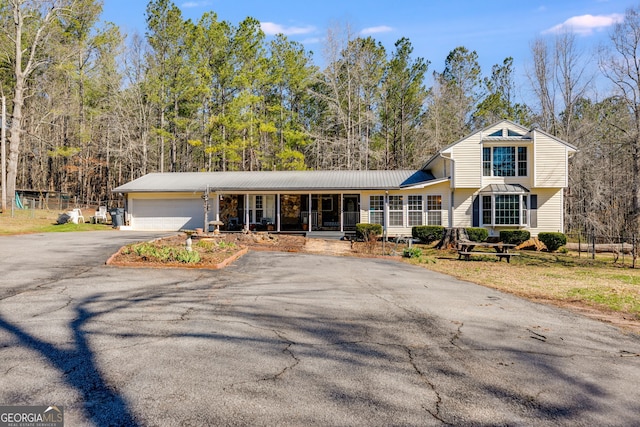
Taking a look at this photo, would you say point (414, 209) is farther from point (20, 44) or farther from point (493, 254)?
point (20, 44)

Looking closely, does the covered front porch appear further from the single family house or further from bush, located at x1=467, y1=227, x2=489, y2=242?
bush, located at x1=467, y1=227, x2=489, y2=242

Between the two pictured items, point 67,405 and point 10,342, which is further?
Result: point 10,342

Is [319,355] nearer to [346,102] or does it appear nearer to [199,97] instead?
[346,102]

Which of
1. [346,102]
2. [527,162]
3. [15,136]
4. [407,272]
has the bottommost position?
[407,272]

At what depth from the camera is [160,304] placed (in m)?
6.39

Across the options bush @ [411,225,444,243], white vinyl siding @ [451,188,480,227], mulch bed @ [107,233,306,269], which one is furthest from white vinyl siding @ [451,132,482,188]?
mulch bed @ [107,233,306,269]

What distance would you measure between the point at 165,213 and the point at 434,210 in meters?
15.8

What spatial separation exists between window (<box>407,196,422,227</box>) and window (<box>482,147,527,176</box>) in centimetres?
370

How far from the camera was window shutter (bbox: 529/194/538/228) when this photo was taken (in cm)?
2130

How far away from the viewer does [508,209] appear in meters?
21.1

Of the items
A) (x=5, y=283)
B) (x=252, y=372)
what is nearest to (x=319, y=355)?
(x=252, y=372)

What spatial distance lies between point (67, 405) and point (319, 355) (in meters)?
2.30

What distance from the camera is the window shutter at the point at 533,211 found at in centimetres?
2130

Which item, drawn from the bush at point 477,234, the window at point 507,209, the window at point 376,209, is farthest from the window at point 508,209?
the window at point 376,209
